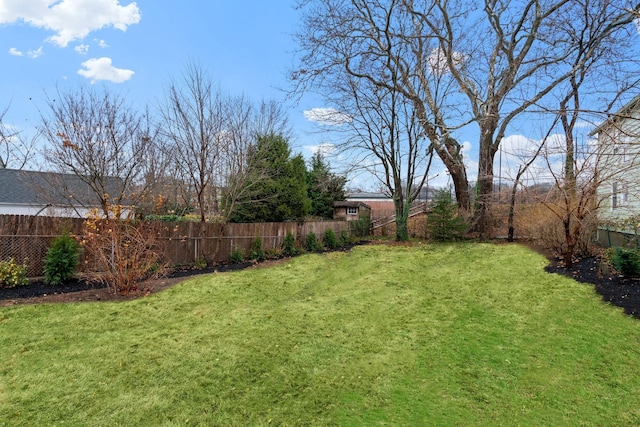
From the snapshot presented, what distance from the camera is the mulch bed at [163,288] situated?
5.12 meters

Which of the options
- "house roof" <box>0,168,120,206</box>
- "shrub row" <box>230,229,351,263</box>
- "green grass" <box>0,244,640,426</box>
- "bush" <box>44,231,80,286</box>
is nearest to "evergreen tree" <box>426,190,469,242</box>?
"shrub row" <box>230,229,351,263</box>

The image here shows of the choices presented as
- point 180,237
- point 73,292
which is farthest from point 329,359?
point 180,237

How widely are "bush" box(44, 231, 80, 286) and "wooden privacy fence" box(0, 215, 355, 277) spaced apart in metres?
0.30

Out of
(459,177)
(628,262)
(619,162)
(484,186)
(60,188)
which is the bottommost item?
(628,262)

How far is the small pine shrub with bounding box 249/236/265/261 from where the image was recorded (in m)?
10.1

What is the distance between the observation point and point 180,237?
28.8 ft

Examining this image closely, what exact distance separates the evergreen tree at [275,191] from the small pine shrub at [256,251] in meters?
1.76

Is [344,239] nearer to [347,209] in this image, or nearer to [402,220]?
[402,220]

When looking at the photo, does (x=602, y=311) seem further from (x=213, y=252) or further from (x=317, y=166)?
(x=317, y=166)

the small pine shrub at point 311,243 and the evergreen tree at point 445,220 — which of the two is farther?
the evergreen tree at point 445,220

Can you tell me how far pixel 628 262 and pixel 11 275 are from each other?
1111 centimetres

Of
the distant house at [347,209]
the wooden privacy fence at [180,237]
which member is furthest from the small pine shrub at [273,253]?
the distant house at [347,209]

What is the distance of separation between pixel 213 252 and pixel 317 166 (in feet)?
49.8

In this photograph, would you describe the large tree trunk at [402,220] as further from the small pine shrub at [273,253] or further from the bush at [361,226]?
the small pine shrub at [273,253]
